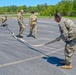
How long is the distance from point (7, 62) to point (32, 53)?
2161mm

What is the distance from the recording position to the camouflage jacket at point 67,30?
8867 millimetres

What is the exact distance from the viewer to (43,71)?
8781mm

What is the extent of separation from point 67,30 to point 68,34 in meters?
0.15

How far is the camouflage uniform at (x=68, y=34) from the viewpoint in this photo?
8.88m

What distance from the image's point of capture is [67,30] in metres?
8.98

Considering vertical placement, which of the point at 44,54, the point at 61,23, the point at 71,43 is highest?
the point at 61,23

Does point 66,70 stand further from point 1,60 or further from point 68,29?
point 1,60

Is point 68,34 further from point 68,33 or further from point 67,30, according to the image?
point 67,30

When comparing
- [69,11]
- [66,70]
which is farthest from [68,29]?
[69,11]

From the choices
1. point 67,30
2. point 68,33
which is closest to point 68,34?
point 68,33

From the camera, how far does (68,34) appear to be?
898 centimetres

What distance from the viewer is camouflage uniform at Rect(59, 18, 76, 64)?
8883 millimetres

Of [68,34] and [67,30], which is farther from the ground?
[67,30]

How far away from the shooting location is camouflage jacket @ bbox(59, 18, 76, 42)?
887 cm
